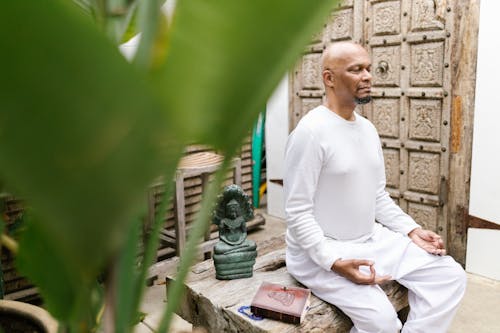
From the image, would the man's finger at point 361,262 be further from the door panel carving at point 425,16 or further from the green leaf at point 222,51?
the door panel carving at point 425,16

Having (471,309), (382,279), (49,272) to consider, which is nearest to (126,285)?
(49,272)

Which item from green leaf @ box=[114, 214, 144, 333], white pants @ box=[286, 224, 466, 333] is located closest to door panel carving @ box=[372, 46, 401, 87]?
white pants @ box=[286, 224, 466, 333]

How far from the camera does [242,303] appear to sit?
1.90m

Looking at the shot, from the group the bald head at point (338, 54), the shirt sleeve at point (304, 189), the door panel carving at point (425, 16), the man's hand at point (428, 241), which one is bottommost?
the man's hand at point (428, 241)

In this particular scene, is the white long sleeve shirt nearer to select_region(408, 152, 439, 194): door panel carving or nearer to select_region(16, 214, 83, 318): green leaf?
select_region(408, 152, 439, 194): door panel carving

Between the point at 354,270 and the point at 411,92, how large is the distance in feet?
6.21

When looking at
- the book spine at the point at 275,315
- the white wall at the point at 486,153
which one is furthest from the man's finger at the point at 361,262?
the white wall at the point at 486,153

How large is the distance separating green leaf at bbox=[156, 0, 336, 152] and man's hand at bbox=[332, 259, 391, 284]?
164 centimetres

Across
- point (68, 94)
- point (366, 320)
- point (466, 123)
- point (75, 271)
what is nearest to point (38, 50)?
point (68, 94)

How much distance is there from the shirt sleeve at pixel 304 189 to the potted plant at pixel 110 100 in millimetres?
1633

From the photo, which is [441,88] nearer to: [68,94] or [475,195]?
[475,195]

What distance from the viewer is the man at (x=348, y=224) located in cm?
189

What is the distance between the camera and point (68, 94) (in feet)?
0.83

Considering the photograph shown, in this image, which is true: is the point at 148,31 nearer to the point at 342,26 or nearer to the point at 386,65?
the point at 386,65
